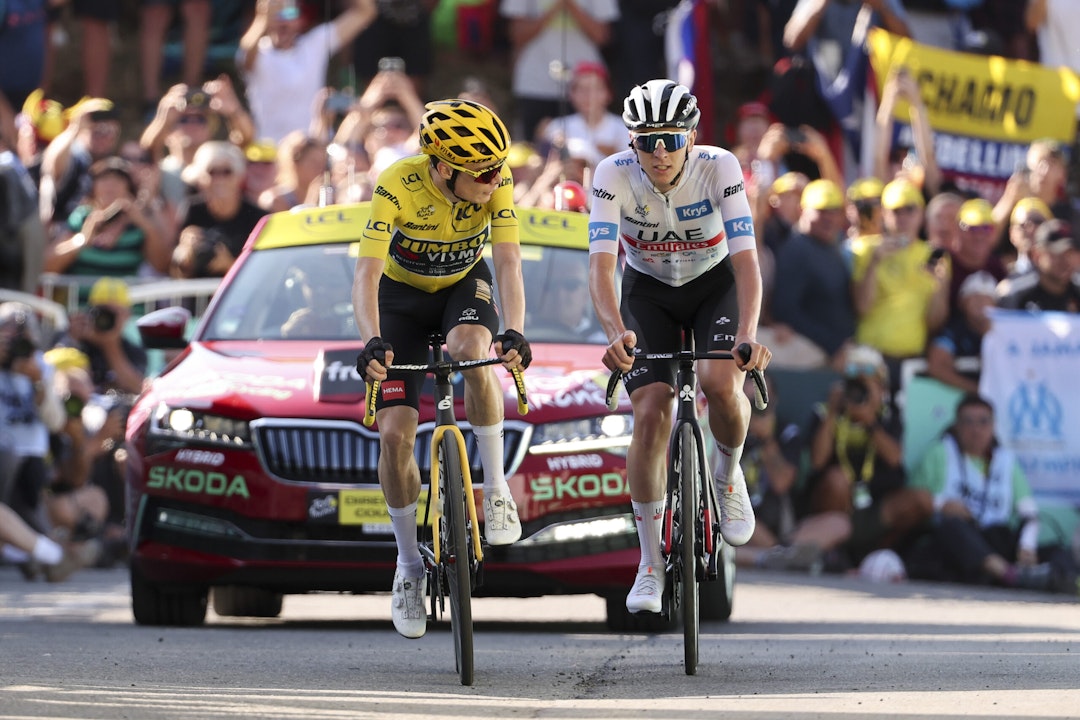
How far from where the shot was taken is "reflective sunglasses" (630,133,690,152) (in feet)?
27.8

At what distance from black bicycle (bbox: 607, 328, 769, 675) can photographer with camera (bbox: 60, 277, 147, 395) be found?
723 centimetres

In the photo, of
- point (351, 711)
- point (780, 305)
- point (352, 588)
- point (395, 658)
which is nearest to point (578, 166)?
point (780, 305)

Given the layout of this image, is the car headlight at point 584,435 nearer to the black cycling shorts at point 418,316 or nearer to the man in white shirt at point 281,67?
the black cycling shorts at point 418,316

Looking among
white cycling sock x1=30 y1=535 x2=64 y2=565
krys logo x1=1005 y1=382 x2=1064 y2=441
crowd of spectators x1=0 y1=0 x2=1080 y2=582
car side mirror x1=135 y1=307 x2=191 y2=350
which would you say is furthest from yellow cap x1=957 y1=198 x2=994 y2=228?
car side mirror x1=135 y1=307 x2=191 y2=350

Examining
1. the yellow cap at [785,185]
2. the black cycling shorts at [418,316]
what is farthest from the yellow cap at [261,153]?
the black cycling shorts at [418,316]

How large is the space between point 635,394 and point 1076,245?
8.47 metres

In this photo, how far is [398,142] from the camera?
1683 cm

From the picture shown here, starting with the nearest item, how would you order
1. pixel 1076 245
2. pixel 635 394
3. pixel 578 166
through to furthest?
1. pixel 635 394
2. pixel 578 166
3. pixel 1076 245

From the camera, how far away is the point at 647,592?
8.61 meters

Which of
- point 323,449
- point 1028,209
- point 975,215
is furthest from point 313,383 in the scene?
point 1028,209

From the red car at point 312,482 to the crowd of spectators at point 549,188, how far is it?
2.65 meters

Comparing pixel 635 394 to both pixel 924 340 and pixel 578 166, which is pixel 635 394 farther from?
pixel 924 340

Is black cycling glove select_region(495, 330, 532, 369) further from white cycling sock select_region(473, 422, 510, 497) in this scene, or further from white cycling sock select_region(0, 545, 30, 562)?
white cycling sock select_region(0, 545, 30, 562)

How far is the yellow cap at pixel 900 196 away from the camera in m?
16.5
